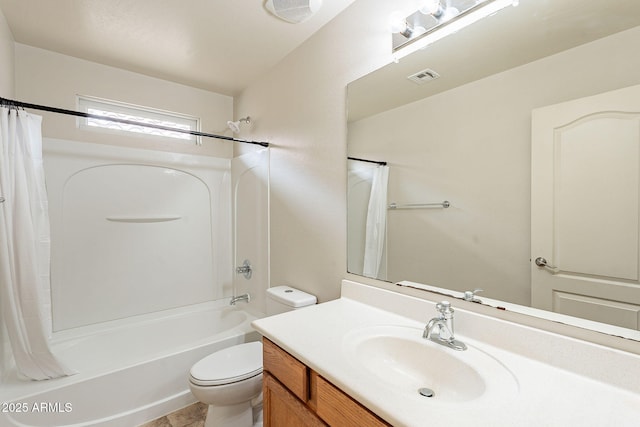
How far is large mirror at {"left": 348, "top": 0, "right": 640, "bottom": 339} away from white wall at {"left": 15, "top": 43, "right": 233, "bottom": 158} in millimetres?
1848

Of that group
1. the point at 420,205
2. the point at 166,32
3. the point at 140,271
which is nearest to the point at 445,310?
the point at 420,205

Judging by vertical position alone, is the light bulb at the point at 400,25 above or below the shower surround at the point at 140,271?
above

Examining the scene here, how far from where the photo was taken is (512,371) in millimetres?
840

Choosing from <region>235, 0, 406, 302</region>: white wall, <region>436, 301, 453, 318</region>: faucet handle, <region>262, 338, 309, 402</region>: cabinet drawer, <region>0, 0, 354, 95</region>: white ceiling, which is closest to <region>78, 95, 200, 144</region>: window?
<region>0, 0, 354, 95</region>: white ceiling

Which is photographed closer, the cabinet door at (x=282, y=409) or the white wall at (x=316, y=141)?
the cabinet door at (x=282, y=409)

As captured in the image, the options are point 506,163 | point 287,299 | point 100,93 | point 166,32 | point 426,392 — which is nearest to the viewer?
point 426,392

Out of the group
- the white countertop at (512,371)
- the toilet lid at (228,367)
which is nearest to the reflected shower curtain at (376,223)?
the white countertop at (512,371)

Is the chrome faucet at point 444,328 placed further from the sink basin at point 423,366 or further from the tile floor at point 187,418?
the tile floor at point 187,418

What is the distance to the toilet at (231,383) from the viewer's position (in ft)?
4.90

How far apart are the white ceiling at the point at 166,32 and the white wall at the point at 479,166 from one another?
2.98ft

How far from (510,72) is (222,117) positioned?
257cm

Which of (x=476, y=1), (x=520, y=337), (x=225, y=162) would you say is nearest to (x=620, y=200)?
(x=520, y=337)

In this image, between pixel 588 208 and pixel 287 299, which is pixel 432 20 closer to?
pixel 588 208

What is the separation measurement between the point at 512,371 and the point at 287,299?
1.21 m
